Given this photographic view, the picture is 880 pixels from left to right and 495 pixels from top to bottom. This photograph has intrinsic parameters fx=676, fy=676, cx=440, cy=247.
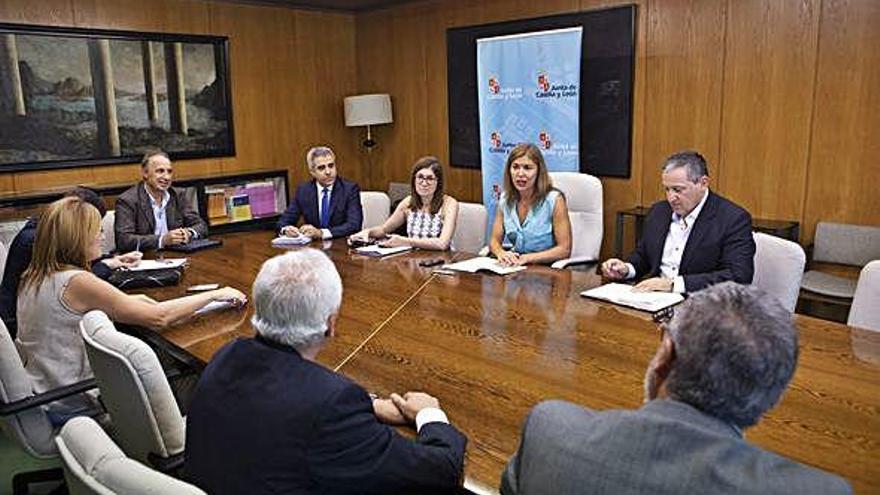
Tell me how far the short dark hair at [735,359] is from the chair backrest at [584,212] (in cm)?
278

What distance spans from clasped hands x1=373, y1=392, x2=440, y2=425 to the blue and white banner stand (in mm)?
3662

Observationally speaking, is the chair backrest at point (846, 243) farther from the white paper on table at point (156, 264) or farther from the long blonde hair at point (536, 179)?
the white paper on table at point (156, 264)

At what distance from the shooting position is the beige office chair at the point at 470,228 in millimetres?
4012

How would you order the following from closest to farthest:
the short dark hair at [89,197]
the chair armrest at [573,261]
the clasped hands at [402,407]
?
the clasped hands at [402,407] → the short dark hair at [89,197] → the chair armrest at [573,261]

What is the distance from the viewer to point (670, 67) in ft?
14.9

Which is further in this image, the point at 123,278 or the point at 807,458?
the point at 123,278

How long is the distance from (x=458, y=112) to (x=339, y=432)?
4.89 m

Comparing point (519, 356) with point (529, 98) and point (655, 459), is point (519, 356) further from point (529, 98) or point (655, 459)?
point (529, 98)

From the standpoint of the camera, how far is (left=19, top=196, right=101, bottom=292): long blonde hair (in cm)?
227

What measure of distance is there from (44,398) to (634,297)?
2011mm

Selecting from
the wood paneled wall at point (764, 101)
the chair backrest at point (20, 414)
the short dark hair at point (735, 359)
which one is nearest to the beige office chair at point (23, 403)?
the chair backrest at point (20, 414)

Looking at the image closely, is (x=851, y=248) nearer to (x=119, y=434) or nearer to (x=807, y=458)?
(x=807, y=458)

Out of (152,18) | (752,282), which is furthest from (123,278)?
(152,18)

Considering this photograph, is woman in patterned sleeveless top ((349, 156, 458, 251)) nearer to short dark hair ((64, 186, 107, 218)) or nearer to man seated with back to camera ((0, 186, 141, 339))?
short dark hair ((64, 186, 107, 218))
